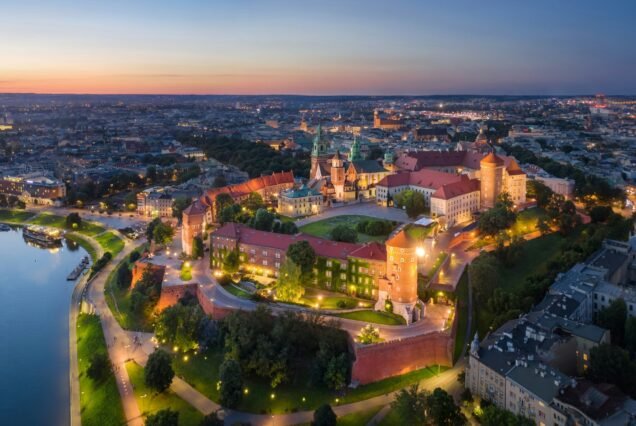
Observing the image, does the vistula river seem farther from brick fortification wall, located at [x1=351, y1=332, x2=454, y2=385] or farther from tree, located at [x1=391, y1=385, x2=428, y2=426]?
tree, located at [x1=391, y1=385, x2=428, y2=426]

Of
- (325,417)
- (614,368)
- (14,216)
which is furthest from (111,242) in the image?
(614,368)

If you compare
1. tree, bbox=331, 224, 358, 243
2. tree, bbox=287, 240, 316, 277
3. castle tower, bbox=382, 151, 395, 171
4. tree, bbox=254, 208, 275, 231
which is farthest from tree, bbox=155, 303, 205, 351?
castle tower, bbox=382, 151, 395, 171

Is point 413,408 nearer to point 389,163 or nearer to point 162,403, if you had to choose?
point 162,403

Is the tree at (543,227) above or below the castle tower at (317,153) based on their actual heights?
below

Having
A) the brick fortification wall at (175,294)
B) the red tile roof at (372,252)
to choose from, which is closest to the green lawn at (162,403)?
the brick fortification wall at (175,294)

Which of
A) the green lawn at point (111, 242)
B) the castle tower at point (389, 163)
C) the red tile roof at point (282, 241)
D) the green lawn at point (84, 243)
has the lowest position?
the green lawn at point (84, 243)

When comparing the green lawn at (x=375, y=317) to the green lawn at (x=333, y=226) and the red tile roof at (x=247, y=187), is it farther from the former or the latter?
the red tile roof at (x=247, y=187)

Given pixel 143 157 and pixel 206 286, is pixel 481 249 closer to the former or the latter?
pixel 206 286

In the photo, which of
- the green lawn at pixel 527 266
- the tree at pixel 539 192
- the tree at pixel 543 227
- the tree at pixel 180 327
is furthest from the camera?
the tree at pixel 539 192
